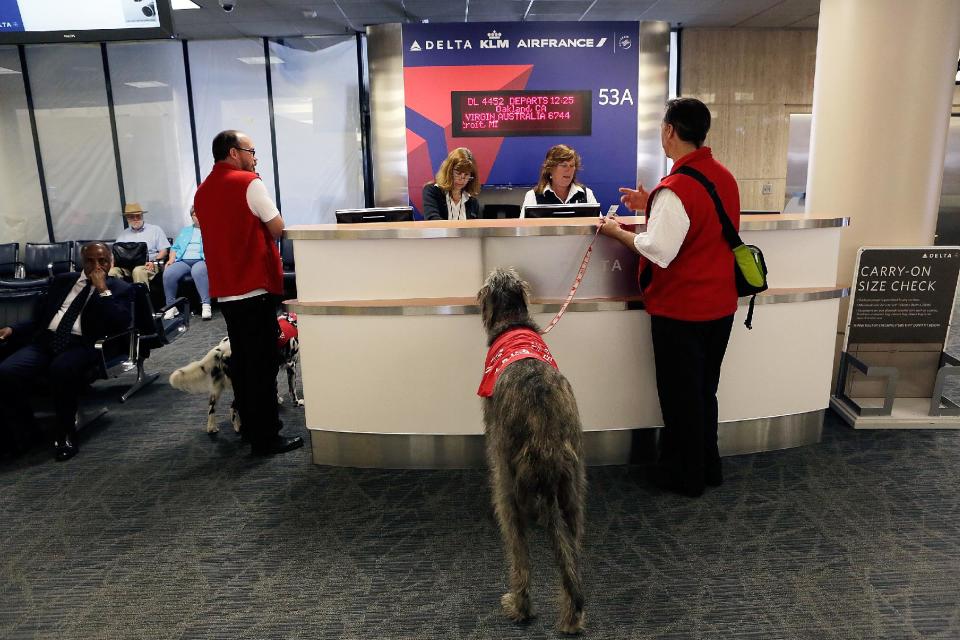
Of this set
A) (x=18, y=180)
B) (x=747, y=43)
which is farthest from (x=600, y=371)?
(x=18, y=180)

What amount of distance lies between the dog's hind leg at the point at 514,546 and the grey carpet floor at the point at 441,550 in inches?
2.2

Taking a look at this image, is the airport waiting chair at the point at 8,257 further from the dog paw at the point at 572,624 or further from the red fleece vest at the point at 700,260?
the dog paw at the point at 572,624

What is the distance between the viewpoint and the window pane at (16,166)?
865 centimetres

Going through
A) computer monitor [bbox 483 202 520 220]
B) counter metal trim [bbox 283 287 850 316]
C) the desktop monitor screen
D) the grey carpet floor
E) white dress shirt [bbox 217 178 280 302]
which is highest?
the desktop monitor screen

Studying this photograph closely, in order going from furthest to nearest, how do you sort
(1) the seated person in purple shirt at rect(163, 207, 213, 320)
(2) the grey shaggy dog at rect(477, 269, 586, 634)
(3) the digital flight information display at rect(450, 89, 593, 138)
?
(1) the seated person in purple shirt at rect(163, 207, 213, 320) < (3) the digital flight information display at rect(450, 89, 593, 138) < (2) the grey shaggy dog at rect(477, 269, 586, 634)

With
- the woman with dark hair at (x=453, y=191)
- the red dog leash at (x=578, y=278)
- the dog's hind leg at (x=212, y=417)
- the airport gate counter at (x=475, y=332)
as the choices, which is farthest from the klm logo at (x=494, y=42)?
the dog's hind leg at (x=212, y=417)

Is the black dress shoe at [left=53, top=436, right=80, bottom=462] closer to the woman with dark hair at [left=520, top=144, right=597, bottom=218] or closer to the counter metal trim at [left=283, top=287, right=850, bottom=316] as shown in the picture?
the counter metal trim at [left=283, top=287, right=850, bottom=316]

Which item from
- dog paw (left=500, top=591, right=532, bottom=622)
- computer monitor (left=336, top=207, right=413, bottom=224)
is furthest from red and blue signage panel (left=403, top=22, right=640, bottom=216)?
dog paw (left=500, top=591, right=532, bottom=622)

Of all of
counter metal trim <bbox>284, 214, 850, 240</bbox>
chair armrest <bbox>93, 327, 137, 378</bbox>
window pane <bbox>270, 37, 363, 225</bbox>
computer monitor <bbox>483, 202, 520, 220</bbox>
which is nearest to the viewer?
counter metal trim <bbox>284, 214, 850, 240</bbox>

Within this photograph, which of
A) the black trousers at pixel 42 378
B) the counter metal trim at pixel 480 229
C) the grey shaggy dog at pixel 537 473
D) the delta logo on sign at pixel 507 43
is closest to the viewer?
the grey shaggy dog at pixel 537 473

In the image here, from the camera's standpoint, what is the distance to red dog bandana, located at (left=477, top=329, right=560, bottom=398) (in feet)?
6.86

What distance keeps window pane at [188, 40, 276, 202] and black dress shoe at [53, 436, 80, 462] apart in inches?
241

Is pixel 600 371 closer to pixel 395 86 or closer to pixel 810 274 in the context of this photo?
pixel 810 274

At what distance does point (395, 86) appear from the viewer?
22.1 ft
